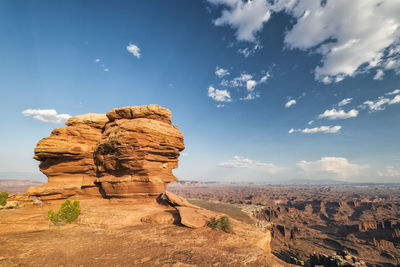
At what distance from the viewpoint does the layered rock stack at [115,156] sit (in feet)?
52.1

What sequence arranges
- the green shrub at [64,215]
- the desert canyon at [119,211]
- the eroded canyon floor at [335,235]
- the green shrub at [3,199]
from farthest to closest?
the eroded canyon floor at [335,235] → the green shrub at [3,199] → the green shrub at [64,215] → the desert canyon at [119,211]

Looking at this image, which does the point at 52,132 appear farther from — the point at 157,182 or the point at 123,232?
the point at 123,232

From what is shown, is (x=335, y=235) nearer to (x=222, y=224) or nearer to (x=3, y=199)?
(x=222, y=224)

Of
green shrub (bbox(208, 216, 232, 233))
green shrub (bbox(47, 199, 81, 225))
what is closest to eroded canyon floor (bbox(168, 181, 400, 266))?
green shrub (bbox(208, 216, 232, 233))

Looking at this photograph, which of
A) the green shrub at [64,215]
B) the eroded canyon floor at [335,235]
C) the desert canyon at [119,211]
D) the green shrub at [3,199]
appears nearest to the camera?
the desert canyon at [119,211]

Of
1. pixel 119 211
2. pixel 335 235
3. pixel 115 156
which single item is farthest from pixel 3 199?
pixel 335 235

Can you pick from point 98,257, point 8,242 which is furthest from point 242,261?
point 8,242

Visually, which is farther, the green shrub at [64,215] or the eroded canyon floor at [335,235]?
the eroded canyon floor at [335,235]

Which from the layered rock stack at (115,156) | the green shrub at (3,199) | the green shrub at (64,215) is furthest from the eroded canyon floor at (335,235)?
the green shrub at (3,199)

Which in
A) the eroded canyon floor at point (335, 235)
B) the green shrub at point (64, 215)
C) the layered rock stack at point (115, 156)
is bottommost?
the eroded canyon floor at point (335, 235)

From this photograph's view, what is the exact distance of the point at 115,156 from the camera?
53.3 feet

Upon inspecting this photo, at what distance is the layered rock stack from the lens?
15.9 metres

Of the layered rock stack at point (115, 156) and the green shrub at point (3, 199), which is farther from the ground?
the layered rock stack at point (115, 156)

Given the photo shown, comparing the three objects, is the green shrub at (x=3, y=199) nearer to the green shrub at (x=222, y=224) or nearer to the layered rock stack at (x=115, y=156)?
the layered rock stack at (x=115, y=156)
